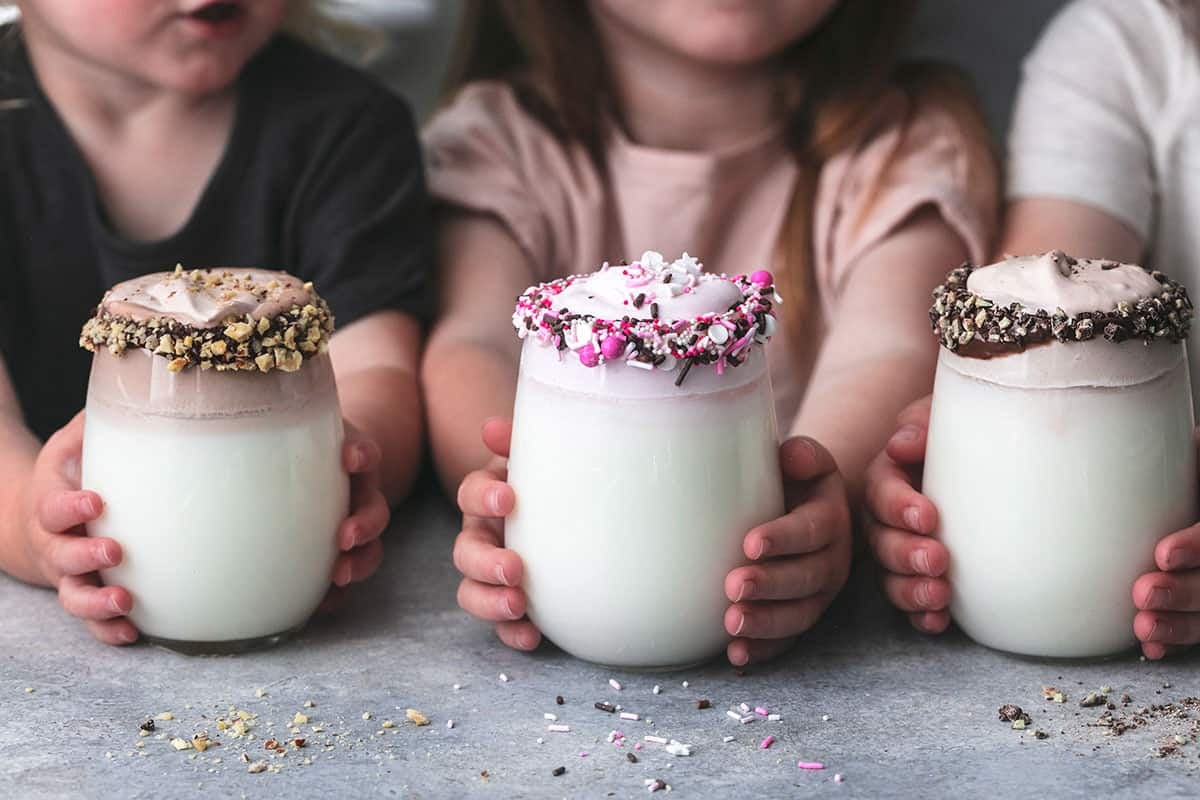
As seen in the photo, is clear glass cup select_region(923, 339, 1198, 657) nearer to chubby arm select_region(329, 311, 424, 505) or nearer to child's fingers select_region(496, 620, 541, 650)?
child's fingers select_region(496, 620, 541, 650)

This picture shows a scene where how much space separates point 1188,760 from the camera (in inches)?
28.6

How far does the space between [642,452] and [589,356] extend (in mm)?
61

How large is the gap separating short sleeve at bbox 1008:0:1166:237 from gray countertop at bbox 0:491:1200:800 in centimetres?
58

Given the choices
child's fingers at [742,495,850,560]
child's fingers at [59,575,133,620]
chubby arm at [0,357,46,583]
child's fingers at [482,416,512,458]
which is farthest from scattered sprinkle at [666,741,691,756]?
chubby arm at [0,357,46,583]

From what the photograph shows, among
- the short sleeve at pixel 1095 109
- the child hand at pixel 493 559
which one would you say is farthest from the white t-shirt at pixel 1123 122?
the child hand at pixel 493 559

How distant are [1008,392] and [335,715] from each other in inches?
16.1

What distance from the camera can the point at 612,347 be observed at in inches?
29.3

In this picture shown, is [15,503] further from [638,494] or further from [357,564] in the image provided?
[638,494]

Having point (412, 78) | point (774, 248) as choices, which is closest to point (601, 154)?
point (774, 248)

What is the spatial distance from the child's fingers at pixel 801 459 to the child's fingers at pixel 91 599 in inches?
15.6

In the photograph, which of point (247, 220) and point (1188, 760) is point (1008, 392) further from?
point (247, 220)

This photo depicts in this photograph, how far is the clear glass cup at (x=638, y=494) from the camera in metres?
0.77

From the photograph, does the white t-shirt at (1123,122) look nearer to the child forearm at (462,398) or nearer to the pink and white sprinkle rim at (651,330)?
the child forearm at (462,398)

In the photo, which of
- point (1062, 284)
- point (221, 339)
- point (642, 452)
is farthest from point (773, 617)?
point (221, 339)
